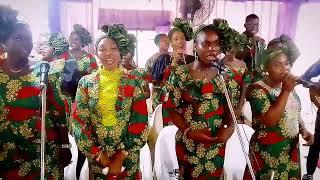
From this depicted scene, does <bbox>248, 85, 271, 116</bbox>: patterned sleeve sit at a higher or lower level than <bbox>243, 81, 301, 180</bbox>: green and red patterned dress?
higher

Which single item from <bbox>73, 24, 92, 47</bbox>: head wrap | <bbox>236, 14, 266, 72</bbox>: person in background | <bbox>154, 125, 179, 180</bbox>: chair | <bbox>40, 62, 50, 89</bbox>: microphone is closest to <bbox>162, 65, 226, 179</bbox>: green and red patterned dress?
<bbox>154, 125, 179, 180</bbox>: chair

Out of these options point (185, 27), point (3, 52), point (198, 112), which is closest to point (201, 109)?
point (198, 112)

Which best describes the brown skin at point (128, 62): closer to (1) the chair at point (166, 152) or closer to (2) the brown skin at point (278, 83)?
(1) the chair at point (166, 152)

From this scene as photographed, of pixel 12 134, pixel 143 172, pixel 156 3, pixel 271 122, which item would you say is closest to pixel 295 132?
pixel 271 122

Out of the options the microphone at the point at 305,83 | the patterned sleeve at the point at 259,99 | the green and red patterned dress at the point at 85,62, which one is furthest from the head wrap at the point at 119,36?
the microphone at the point at 305,83

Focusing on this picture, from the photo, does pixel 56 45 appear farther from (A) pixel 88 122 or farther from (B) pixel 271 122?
(B) pixel 271 122

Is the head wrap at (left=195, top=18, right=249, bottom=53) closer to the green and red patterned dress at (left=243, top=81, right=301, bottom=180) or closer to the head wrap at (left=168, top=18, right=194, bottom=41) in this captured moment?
the head wrap at (left=168, top=18, right=194, bottom=41)

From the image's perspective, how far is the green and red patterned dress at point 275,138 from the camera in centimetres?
264

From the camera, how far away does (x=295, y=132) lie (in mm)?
2711

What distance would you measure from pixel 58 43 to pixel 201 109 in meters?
1.04

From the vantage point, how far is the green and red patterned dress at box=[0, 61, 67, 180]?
2477 millimetres

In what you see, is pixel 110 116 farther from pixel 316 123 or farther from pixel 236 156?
pixel 316 123

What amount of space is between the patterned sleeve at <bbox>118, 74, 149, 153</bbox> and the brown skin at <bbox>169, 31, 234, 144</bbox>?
25cm

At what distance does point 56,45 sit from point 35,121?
0.56 m
